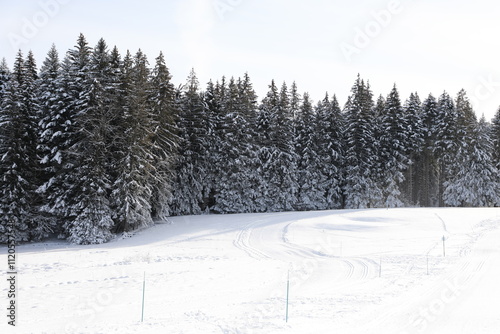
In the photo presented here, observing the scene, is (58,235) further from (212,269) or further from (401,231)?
(401,231)

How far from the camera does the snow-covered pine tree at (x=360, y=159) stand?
4441 cm

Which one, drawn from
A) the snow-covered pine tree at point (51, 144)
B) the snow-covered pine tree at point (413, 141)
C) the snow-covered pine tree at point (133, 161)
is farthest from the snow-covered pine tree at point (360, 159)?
the snow-covered pine tree at point (51, 144)

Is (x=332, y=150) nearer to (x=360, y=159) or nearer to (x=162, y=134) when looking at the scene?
(x=360, y=159)

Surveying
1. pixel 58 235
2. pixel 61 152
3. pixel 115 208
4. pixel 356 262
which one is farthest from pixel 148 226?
pixel 356 262

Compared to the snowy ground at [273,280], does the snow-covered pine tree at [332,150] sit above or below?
above

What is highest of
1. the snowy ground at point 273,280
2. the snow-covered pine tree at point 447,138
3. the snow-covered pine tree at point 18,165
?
the snow-covered pine tree at point 447,138

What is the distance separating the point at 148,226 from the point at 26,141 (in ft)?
39.1

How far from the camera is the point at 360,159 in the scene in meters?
45.4

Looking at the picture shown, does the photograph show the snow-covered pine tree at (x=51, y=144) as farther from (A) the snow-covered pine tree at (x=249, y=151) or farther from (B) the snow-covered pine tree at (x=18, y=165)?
(A) the snow-covered pine tree at (x=249, y=151)

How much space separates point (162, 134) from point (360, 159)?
24605 millimetres

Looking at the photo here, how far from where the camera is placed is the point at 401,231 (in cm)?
2827

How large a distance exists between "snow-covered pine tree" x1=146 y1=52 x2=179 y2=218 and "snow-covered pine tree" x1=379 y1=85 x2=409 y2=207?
86.1 feet

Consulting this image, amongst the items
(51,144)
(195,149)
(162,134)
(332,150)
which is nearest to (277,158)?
(332,150)

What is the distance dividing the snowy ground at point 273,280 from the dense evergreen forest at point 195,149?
3989mm
